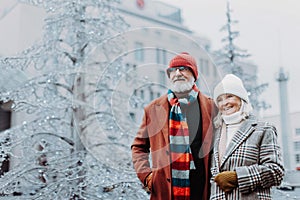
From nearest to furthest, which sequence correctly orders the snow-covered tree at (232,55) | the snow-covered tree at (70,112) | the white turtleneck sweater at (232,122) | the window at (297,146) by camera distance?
the white turtleneck sweater at (232,122)
the snow-covered tree at (70,112)
the window at (297,146)
the snow-covered tree at (232,55)

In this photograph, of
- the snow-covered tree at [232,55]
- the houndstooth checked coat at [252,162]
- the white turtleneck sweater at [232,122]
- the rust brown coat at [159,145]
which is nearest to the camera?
the houndstooth checked coat at [252,162]

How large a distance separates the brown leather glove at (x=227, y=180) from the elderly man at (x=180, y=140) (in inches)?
7.6

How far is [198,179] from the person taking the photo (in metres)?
1.93

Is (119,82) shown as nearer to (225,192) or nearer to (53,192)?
(53,192)

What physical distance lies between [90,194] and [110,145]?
0.82m

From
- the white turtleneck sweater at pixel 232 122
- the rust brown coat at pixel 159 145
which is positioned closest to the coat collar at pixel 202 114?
the rust brown coat at pixel 159 145

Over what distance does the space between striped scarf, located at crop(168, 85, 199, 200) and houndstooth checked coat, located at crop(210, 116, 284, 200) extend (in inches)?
5.2

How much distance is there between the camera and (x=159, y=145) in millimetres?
1984

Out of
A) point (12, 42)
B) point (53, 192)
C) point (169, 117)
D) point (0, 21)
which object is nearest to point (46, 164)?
point (53, 192)

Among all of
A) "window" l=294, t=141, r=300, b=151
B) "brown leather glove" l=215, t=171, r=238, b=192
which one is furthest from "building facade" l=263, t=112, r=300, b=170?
"brown leather glove" l=215, t=171, r=238, b=192

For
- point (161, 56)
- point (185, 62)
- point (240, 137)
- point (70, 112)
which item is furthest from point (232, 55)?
point (240, 137)

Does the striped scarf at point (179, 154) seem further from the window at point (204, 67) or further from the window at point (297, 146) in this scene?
the window at point (297, 146)

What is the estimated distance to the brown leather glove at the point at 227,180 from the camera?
1714 millimetres

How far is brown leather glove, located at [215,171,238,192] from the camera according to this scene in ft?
5.62
